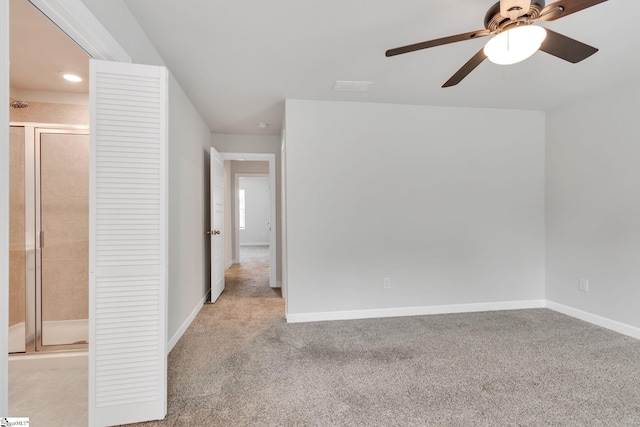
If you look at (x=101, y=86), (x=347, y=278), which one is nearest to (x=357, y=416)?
(x=347, y=278)

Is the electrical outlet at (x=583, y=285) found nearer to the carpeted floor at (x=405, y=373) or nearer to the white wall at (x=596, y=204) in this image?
the white wall at (x=596, y=204)

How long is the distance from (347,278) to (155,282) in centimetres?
213

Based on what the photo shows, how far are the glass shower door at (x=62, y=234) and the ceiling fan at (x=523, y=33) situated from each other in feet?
9.89

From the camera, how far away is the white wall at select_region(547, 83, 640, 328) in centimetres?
296

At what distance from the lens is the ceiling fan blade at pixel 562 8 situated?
1349 mm

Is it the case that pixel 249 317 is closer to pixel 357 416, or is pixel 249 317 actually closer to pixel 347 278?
pixel 347 278

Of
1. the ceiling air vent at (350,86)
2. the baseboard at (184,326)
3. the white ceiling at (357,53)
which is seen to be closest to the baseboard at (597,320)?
the white ceiling at (357,53)

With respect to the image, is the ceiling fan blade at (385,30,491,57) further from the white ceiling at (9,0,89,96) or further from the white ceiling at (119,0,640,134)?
the white ceiling at (9,0,89,96)

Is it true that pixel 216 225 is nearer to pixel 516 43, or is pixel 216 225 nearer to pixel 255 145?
pixel 255 145

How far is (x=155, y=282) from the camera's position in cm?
176

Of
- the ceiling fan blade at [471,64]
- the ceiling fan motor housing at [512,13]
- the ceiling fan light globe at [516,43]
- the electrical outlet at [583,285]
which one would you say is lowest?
the electrical outlet at [583,285]

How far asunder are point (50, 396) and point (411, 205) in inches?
137

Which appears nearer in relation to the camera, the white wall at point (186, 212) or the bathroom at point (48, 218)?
the bathroom at point (48, 218)

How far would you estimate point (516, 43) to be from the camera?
1.58 m
